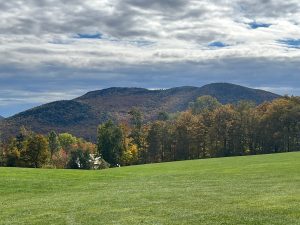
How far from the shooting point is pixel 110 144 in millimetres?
120062

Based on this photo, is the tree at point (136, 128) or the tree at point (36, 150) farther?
the tree at point (136, 128)

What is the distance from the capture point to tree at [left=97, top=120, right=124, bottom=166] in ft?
393

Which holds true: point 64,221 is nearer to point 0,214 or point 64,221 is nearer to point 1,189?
point 0,214

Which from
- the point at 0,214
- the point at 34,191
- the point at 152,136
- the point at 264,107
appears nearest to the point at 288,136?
the point at 264,107

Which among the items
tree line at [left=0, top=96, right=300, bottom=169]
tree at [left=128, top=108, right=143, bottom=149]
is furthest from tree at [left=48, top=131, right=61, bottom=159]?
tree at [left=128, top=108, right=143, bottom=149]

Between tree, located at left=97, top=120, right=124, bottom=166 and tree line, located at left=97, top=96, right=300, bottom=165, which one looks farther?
tree, located at left=97, top=120, right=124, bottom=166

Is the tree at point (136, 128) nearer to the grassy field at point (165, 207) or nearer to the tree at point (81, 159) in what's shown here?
the tree at point (81, 159)

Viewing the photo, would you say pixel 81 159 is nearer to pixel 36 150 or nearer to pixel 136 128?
pixel 36 150

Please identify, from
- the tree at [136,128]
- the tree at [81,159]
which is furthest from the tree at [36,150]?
the tree at [136,128]

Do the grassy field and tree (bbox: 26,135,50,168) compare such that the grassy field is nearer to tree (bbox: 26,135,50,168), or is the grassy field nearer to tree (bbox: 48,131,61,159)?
tree (bbox: 26,135,50,168)

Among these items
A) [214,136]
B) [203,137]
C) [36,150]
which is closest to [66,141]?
[203,137]

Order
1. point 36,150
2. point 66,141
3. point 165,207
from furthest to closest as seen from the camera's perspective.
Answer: point 66,141 < point 36,150 < point 165,207

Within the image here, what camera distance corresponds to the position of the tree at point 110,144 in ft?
393

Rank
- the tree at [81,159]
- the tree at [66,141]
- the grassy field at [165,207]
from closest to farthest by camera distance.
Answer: the grassy field at [165,207]
the tree at [81,159]
the tree at [66,141]
